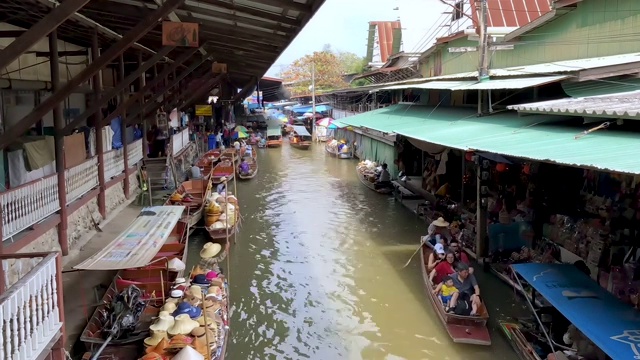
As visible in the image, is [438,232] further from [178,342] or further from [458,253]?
[178,342]

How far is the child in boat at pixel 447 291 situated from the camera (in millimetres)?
9586

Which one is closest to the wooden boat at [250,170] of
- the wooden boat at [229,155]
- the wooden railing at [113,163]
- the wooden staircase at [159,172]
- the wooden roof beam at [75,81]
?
the wooden boat at [229,155]

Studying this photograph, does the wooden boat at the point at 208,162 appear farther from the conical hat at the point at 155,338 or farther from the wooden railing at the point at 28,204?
the conical hat at the point at 155,338

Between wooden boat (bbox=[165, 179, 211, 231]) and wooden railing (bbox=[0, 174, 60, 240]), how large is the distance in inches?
142

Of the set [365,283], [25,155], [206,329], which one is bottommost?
[365,283]

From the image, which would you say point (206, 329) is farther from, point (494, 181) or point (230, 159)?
point (230, 159)

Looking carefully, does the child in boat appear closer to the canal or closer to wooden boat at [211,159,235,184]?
the canal

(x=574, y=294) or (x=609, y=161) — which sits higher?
(x=609, y=161)

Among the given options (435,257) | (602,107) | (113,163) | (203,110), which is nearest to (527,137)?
(602,107)

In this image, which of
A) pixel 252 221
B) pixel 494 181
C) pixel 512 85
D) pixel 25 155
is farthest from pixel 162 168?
pixel 512 85

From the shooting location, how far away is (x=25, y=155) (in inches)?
395

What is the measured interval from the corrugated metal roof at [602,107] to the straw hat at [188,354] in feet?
21.3

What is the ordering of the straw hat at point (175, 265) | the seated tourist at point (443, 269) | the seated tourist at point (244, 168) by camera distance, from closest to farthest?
the straw hat at point (175, 265)
the seated tourist at point (443, 269)
the seated tourist at point (244, 168)

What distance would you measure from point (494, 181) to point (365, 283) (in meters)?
4.46
